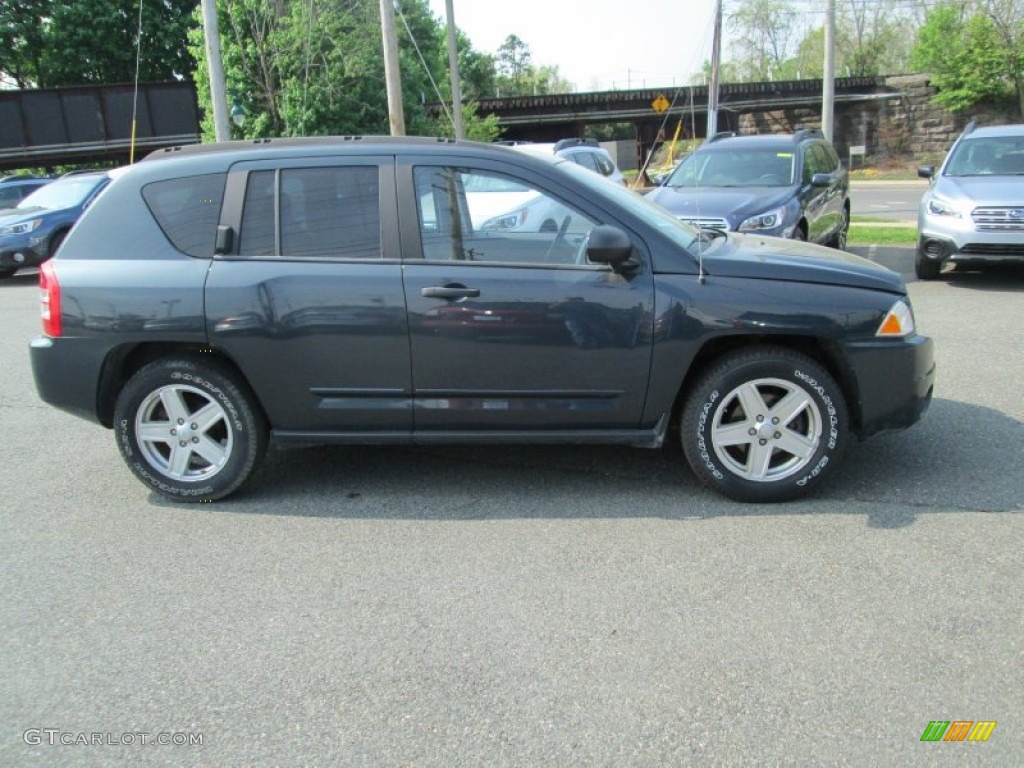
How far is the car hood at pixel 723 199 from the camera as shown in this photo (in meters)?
9.78

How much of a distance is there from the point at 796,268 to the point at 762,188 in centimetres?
640

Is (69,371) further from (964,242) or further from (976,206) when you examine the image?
(976,206)

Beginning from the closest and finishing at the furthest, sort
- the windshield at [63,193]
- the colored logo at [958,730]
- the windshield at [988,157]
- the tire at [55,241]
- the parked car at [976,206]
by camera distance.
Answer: the colored logo at [958,730], the parked car at [976,206], the windshield at [988,157], the tire at [55,241], the windshield at [63,193]

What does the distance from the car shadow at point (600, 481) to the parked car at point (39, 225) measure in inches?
408

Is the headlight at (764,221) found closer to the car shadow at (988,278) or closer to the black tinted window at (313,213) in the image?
the car shadow at (988,278)

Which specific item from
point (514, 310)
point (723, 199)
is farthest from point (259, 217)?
point (723, 199)

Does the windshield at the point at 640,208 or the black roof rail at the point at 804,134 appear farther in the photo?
the black roof rail at the point at 804,134

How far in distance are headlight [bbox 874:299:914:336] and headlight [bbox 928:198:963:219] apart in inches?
252

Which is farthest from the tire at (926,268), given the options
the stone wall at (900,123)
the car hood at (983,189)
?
the stone wall at (900,123)

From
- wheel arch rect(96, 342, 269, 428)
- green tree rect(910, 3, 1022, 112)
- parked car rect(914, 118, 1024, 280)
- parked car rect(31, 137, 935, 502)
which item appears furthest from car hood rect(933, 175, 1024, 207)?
green tree rect(910, 3, 1022, 112)

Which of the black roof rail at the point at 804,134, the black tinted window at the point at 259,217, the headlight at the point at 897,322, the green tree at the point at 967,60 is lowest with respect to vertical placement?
the headlight at the point at 897,322

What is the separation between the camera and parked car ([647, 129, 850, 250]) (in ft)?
32.1

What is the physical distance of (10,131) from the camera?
2989 centimetres

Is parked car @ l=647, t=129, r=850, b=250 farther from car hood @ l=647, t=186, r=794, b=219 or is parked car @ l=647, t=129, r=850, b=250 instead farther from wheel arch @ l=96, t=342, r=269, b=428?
wheel arch @ l=96, t=342, r=269, b=428
